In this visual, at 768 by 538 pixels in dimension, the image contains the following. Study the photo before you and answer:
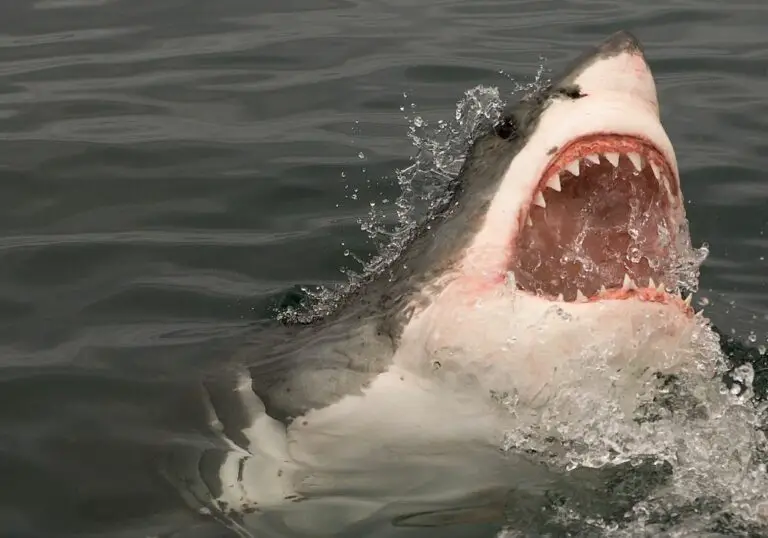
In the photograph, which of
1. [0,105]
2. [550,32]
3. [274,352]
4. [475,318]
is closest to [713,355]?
[475,318]

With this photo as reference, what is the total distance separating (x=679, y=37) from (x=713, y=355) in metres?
5.75

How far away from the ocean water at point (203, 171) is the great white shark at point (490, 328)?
39 cm

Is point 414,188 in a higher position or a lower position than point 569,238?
lower

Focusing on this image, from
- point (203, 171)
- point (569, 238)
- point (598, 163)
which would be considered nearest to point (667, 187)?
point (598, 163)

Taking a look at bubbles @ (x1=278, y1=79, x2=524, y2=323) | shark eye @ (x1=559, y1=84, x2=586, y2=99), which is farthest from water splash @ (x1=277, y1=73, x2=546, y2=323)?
shark eye @ (x1=559, y1=84, x2=586, y2=99)

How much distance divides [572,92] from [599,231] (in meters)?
0.44

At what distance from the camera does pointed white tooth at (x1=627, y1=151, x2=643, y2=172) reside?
117 inches

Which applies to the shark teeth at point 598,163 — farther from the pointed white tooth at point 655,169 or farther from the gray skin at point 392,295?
the gray skin at point 392,295

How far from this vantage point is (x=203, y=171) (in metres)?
6.18

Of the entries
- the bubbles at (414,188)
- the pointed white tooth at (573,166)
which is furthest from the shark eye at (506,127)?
the pointed white tooth at (573,166)

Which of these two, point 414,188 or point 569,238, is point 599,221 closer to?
point 569,238

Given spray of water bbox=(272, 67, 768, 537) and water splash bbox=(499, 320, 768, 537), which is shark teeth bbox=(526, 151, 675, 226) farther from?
water splash bbox=(499, 320, 768, 537)

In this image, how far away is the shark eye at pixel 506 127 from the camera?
323 cm

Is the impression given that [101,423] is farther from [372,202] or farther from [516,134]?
[372,202]
